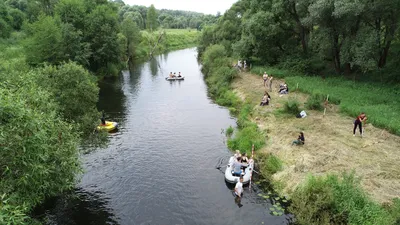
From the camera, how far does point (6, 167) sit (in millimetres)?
10781

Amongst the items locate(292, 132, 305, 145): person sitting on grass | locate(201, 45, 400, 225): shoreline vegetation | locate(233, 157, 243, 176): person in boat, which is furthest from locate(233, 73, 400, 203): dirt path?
locate(233, 157, 243, 176): person in boat

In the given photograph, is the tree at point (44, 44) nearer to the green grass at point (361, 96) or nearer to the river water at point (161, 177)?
the river water at point (161, 177)

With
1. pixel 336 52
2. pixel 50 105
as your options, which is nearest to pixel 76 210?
pixel 50 105

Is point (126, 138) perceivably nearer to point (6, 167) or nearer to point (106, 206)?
point (106, 206)

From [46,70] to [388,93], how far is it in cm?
3372

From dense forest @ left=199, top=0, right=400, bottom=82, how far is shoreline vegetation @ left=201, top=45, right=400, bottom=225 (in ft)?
18.4

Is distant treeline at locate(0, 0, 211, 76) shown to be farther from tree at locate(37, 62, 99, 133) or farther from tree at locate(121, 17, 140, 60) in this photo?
tree at locate(37, 62, 99, 133)

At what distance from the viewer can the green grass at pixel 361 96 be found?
81.7ft

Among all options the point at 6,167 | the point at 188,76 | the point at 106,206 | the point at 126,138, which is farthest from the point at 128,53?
the point at 6,167

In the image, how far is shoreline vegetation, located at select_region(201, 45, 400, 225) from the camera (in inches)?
608

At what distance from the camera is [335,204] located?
15578mm

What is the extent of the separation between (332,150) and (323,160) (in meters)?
1.76

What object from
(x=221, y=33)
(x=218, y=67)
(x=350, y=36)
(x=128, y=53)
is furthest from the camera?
(x=128, y=53)

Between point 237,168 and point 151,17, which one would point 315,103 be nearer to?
point 237,168
